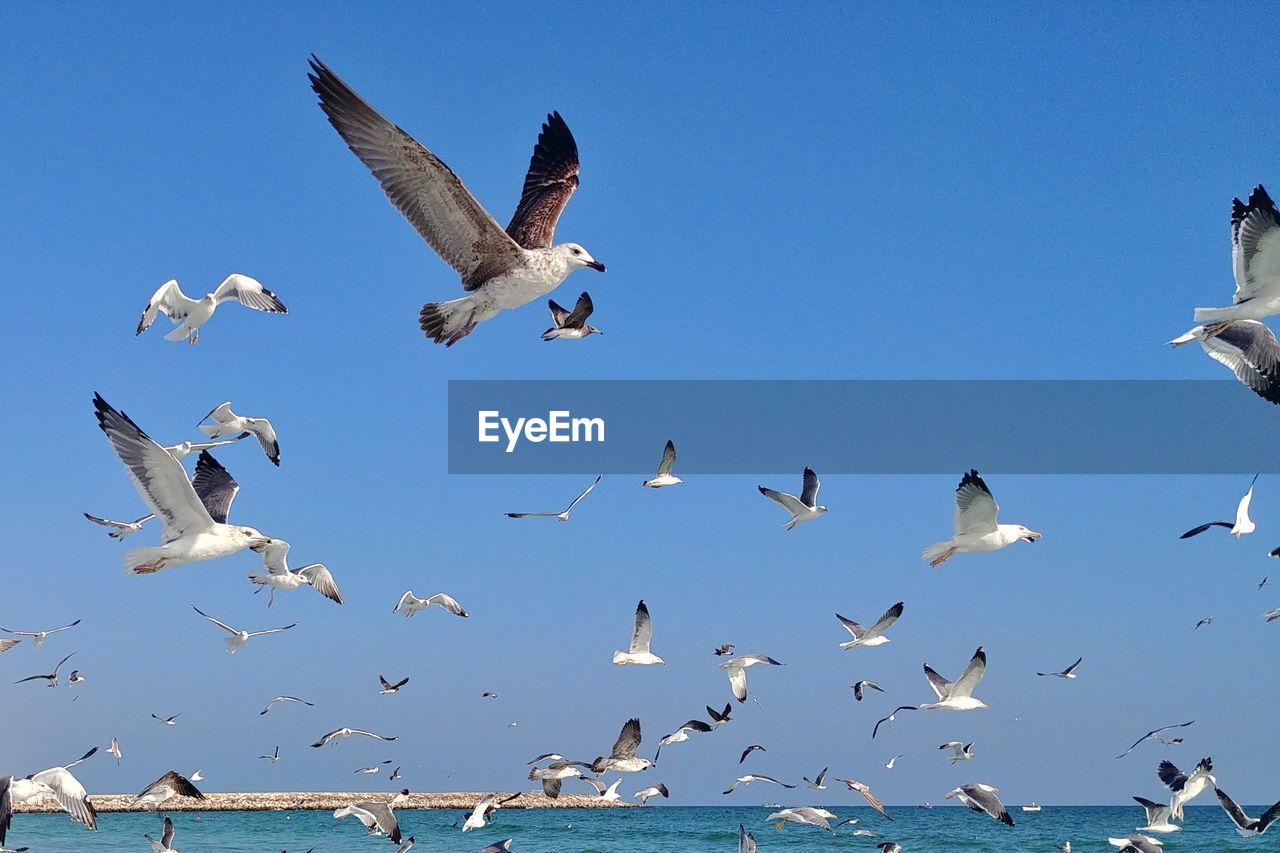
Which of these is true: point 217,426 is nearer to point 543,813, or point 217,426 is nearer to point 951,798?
point 951,798

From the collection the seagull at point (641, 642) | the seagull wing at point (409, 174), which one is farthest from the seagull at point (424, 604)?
the seagull wing at point (409, 174)

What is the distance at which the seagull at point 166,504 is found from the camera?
29.0 feet

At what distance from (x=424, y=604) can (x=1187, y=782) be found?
8937 millimetres

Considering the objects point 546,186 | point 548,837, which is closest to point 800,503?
point 546,186

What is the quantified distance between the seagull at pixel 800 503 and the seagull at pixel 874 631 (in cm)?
122

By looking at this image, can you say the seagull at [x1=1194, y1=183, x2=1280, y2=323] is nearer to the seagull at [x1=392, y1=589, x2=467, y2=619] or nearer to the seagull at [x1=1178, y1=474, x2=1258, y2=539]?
the seagull at [x1=1178, y1=474, x2=1258, y2=539]

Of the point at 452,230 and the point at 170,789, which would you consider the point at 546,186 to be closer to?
the point at 452,230

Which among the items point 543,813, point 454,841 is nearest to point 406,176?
point 454,841

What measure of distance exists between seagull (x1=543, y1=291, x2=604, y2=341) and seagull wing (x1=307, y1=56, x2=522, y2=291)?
290 cm

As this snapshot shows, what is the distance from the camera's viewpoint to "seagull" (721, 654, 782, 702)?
14.0 metres

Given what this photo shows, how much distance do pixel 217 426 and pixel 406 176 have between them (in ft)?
19.0

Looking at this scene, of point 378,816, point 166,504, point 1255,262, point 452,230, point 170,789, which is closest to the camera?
Answer: point 166,504

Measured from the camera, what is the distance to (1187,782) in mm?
14211

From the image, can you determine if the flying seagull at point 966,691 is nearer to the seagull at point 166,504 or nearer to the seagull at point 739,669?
the seagull at point 739,669
